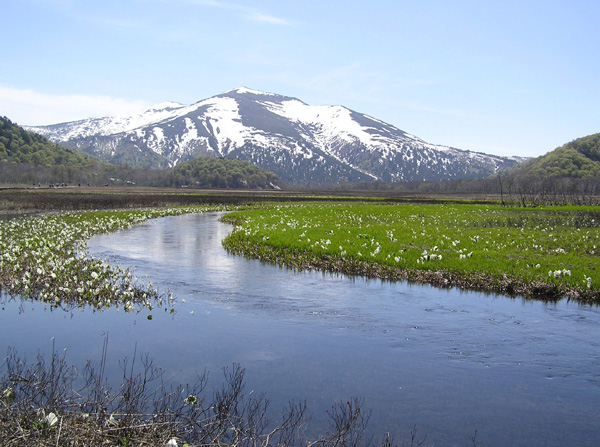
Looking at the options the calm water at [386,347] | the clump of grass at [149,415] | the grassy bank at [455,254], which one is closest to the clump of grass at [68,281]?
the calm water at [386,347]

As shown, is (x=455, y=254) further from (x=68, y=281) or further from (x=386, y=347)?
(x=68, y=281)

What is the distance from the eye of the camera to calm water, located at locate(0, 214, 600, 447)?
377 inches

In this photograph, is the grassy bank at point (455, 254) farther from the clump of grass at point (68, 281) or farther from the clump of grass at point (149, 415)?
the clump of grass at point (149, 415)

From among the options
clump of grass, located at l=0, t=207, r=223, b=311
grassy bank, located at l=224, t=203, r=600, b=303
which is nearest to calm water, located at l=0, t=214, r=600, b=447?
clump of grass, located at l=0, t=207, r=223, b=311

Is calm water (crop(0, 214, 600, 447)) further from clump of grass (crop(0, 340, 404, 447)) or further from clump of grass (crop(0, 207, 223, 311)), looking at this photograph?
clump of grass (crop(0, 207, 223, 311))

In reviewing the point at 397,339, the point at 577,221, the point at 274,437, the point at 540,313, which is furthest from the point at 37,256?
the point at 577,221

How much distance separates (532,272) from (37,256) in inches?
883

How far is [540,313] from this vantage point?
1688 centimetres

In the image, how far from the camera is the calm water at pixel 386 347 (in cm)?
958

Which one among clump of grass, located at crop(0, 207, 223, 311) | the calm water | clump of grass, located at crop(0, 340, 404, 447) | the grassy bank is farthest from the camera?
the grassy bank

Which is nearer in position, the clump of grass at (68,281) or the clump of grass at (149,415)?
the clump of grass at (149,415)

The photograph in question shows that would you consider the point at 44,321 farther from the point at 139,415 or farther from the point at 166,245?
the point at 166,245

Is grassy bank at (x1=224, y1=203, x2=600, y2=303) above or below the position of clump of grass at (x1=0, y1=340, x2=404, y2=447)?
above

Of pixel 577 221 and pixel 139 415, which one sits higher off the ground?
pixel 577 221
